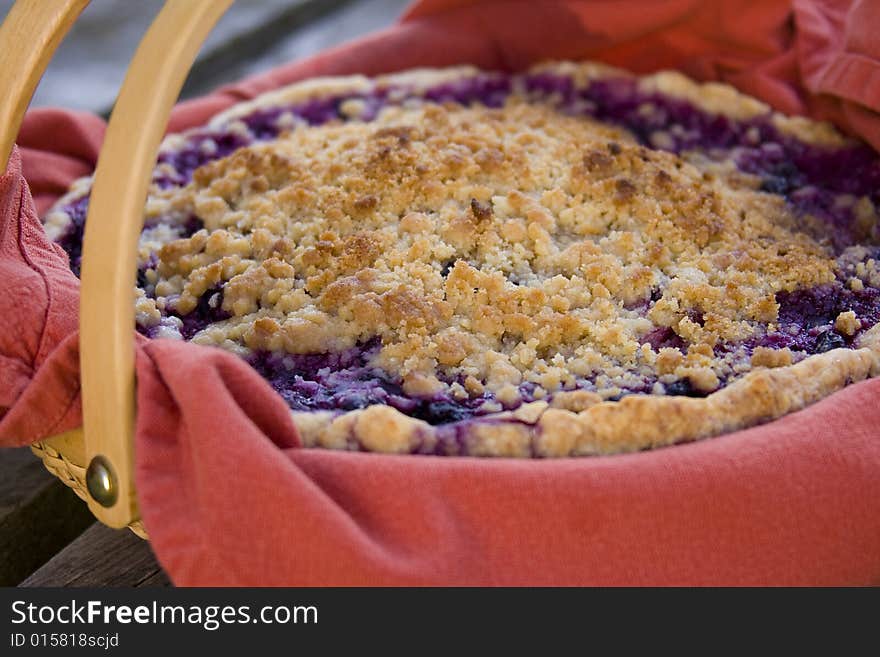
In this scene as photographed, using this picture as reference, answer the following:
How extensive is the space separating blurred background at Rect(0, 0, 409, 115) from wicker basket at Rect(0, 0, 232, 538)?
112cm

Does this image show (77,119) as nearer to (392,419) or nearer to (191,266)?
(191,266)

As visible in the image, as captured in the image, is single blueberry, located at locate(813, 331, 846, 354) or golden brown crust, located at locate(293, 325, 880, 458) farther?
single blueberry, located at locate(813, 331, 846, 354)

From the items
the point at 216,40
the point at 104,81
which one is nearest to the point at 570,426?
the point at 104,81

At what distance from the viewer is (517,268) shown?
87 cm

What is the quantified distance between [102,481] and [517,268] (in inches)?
15.3

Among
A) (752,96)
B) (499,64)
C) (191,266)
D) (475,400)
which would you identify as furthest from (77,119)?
(752,96)

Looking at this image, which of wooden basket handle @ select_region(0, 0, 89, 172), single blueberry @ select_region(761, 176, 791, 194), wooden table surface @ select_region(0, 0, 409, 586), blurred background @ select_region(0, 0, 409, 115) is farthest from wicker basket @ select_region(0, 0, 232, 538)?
blurred background @ select_region(0, 0, 409, 115)

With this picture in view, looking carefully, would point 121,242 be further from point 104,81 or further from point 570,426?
point 104,81

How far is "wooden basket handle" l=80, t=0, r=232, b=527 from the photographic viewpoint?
1.93 feet

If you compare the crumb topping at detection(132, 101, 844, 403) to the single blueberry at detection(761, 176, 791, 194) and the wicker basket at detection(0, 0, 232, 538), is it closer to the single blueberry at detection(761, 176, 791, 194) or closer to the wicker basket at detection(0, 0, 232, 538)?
the single blueberry at detection(761, 176, 791, 194)

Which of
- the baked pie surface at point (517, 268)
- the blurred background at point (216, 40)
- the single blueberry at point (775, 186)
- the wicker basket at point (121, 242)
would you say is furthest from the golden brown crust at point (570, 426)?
the blurred background at point (216, 40)

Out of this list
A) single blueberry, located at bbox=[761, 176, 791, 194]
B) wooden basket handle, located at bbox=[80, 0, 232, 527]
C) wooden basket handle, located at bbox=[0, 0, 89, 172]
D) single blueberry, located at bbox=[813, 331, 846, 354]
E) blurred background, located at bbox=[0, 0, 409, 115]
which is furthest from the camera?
blurred background, located at bbox=[0, 0, 409, 115]

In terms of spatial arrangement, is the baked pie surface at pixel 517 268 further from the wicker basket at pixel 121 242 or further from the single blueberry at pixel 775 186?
the wicker basket at pixel 121 242

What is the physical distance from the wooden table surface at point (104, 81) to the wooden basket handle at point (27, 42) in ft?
1.27
